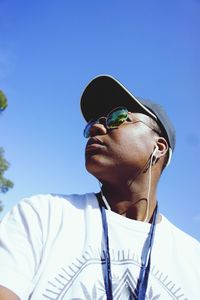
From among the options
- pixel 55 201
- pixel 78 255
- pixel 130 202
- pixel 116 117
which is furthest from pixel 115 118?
pixel 78 255

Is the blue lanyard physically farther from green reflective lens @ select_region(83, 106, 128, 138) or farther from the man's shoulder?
green reflective lens @ select_region(83, 106, 128, 138)

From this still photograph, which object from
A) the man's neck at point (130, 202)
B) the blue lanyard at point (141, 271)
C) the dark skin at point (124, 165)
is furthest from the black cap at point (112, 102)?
the blue lanyard at point (141, 271)

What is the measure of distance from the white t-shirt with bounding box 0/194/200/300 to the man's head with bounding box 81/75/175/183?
710mm

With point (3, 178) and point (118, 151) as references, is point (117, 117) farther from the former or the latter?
point (3, 178)

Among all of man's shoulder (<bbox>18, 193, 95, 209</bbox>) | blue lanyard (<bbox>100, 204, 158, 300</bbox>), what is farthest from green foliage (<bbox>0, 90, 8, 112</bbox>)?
blue lanyard (<bbox>100, 204, 158, 300</bbox>)

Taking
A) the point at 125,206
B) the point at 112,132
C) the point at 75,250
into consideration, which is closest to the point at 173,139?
the point at 112,132

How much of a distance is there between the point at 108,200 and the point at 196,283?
0.81m

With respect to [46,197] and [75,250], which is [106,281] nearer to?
[75,250]

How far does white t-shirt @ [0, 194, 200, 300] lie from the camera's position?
5.10 ft

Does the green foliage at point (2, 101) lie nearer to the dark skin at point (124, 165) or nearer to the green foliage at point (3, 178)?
the green foliage at point (3, 178)

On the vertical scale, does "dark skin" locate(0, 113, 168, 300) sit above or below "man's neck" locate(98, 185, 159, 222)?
above

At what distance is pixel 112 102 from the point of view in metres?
2.65

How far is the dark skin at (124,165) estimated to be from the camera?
231cm

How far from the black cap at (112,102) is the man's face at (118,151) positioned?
0.52ft
